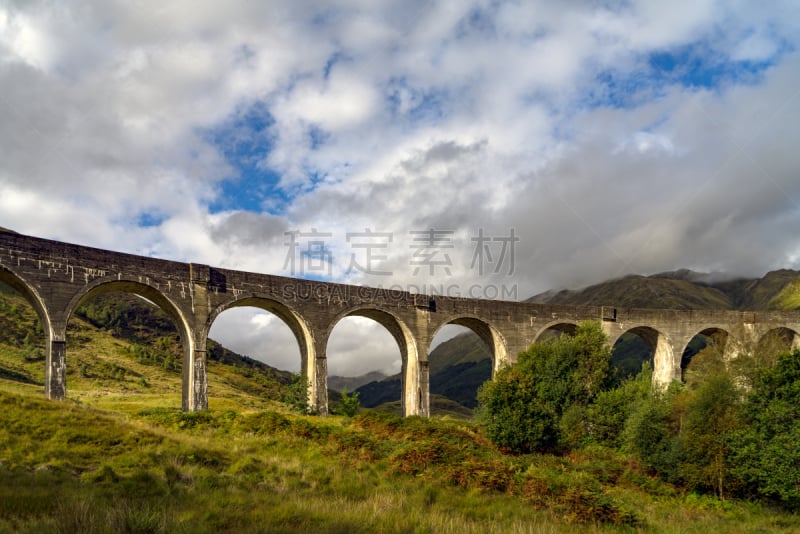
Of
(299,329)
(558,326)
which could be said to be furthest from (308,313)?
(558,326)

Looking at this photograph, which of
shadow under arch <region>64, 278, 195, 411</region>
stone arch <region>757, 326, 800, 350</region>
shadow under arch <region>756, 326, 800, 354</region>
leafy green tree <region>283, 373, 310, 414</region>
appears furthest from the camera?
stone arch <region>757, 326, 800, 350</region>

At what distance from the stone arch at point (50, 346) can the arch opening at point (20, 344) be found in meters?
13.1

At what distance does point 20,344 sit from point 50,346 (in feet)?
90.5

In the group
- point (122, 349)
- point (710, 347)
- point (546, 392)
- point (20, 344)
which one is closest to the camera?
point (546, 392)

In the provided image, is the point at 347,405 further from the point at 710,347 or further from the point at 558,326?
the point at 710,347

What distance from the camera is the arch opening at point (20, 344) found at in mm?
36375

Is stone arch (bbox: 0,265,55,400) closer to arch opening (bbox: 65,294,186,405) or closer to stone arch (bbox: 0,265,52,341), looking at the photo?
stone arch (bbox: 0,265,52,341)

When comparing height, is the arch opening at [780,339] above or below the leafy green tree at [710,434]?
above

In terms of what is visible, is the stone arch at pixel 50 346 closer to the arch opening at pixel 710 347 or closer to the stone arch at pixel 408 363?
the stone arch at pixel 408 363

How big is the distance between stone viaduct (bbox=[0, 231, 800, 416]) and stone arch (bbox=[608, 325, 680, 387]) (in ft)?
0.26

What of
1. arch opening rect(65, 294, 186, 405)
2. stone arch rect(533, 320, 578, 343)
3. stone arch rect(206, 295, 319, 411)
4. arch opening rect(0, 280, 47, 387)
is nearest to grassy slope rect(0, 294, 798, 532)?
stone arch rect(206, 295, 319, 411)

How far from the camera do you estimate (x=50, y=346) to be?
70.6 feet

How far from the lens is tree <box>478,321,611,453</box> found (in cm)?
2383

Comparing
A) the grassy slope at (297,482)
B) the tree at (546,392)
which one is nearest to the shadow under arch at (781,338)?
the tree at (546,392)
